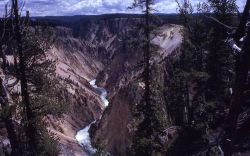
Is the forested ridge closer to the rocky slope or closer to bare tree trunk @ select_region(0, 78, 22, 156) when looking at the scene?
bare tree trunk @ select_region(0, 78, 22, 156)

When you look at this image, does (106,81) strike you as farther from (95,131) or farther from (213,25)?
(213,25)

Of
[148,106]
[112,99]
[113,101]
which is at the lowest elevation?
[112,99]

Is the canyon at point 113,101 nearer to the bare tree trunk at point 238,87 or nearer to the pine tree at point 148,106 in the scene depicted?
the pine tree at point 148,106

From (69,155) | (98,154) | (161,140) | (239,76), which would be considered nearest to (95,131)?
(69,155)

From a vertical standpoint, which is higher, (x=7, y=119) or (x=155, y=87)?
(x=7, y=119)

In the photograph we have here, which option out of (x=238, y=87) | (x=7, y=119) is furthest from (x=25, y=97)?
(x=238, y=87)

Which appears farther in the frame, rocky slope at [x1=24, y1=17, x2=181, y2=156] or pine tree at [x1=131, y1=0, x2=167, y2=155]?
rocky slope at [x1=24, y1=17, x2=181, y2=156]

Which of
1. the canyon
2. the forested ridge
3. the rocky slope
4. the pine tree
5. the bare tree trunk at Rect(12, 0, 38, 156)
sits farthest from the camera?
the rocky slope

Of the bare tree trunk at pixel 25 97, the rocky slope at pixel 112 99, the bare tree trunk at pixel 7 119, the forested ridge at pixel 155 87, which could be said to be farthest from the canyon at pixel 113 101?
the bare tree trunk at pixel 7 119

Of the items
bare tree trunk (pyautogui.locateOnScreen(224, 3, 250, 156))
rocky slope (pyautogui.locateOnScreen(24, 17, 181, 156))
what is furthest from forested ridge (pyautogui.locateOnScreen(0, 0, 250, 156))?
rocky slope (pyautogui.locateOnScreen(24, 17, 181, 156))

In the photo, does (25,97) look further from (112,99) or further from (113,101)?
(112,99)

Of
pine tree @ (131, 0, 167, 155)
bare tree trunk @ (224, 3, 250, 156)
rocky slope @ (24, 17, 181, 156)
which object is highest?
bare tree trunk @ (224, 3, 250, 156)
